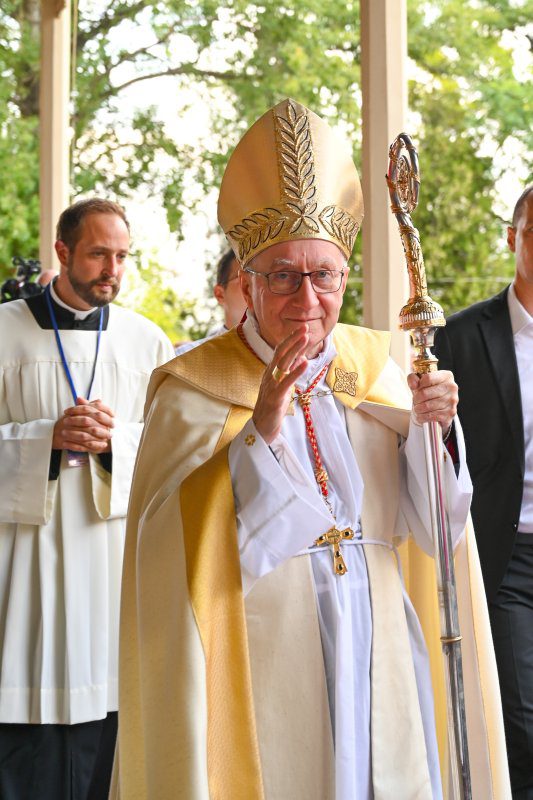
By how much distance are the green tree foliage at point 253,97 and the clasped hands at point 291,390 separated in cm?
997

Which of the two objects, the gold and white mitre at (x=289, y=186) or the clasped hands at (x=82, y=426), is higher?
the gold and white mitre at (x=289, y=186)

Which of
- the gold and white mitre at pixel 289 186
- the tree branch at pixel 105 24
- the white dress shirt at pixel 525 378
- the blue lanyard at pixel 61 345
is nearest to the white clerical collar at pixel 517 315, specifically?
the white dress shirt at pixel 525 378

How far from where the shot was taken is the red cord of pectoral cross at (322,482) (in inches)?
122

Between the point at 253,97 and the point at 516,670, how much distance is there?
32.8 feet

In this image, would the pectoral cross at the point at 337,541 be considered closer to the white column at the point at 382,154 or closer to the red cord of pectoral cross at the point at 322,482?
the red cord of pectoral cross at the point at 322,482

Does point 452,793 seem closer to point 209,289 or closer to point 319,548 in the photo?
point 319,548

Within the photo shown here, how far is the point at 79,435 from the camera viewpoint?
4.97 meters

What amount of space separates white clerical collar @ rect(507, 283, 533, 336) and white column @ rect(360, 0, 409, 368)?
0.43 metres

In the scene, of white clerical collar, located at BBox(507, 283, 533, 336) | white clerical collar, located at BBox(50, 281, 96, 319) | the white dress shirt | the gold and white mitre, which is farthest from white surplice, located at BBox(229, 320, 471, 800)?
white clerical collar, located at BBox(50, 281, 96, 319)

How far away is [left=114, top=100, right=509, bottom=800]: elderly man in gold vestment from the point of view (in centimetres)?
293

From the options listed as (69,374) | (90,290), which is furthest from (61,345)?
(90,290)

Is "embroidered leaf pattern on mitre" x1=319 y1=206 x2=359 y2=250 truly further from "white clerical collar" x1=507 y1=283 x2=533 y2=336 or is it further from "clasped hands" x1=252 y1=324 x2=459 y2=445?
"white clerical collar" x1=507 y1=283 x2=533 y2=336

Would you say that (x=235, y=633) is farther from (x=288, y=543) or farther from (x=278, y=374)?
(x=278, y=374)

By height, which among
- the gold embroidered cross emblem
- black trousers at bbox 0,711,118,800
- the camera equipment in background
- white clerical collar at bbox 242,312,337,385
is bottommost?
black trousers at bbox 0,711,118,800
